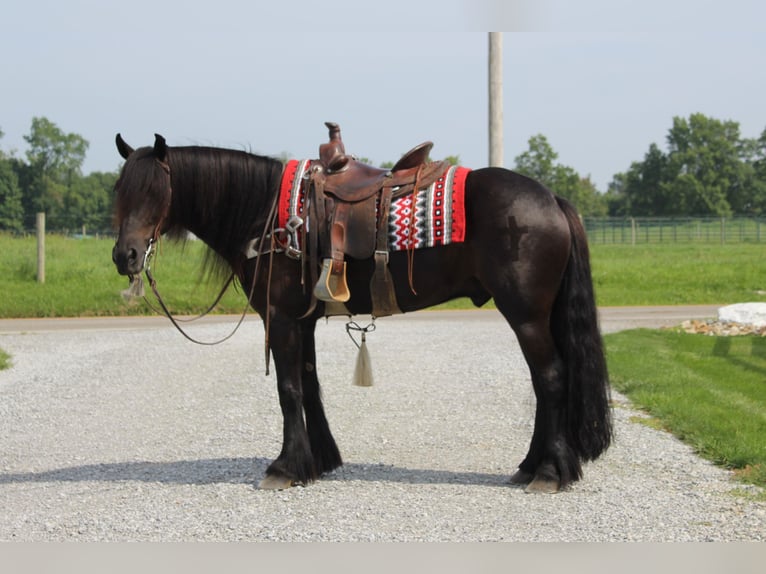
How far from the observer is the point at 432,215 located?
17.7ft

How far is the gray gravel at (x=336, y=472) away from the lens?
185 inches

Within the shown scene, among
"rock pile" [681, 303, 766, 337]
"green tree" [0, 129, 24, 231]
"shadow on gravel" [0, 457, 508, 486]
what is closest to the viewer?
"shadow on gravel" [0, 457, 508, 486]

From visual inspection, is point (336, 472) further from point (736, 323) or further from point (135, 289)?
point (736, 323)

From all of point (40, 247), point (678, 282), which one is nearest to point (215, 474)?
point (40, 247)

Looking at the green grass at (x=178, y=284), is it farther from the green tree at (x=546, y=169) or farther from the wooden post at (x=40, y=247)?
the green tree at (x=546, y=169)

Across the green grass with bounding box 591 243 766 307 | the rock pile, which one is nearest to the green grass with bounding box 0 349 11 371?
the rock pile

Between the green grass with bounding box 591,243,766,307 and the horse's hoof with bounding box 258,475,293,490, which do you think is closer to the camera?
the horse's hoof with bounding box 258,475,293,490

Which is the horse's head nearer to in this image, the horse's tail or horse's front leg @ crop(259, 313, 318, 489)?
horse's front leg @ crop(259, 313, 318, 489)

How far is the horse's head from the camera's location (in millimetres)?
5500

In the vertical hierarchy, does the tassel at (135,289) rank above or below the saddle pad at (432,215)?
below

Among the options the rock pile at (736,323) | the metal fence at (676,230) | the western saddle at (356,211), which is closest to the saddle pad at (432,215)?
the western saddle at (356,211)

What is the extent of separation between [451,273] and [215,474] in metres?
2.19

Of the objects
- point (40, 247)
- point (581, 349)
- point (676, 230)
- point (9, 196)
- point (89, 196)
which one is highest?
point (89, 196)

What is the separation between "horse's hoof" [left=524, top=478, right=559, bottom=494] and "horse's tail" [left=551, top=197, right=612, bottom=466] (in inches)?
11.6
